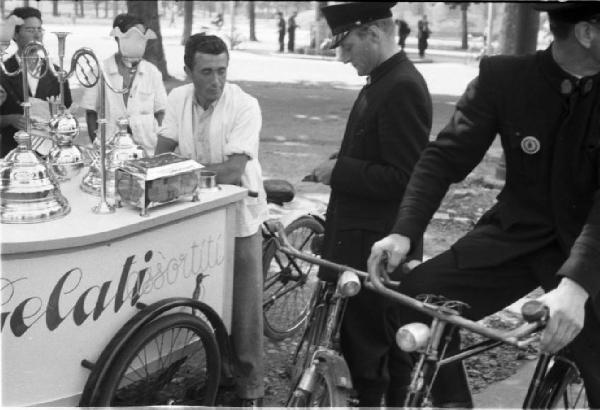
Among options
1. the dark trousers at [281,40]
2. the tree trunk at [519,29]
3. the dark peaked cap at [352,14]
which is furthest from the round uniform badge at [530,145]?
the dark trousers at [281,40]

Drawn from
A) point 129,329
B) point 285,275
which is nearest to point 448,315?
point 129,329

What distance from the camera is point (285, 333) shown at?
15.2 ft

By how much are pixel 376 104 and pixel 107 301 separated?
1.23m

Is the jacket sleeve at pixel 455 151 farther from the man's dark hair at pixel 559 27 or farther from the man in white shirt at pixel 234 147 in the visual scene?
the man in white shirt at pixel 234 147

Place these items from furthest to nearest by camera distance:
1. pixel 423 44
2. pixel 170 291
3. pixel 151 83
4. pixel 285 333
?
pixel 423 44
pixel 151 83
pixel 285 333
pixel 170 291

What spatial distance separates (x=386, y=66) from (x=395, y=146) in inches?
13.0

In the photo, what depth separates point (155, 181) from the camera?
2.92 meters

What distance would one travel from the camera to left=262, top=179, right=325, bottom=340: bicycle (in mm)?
4512

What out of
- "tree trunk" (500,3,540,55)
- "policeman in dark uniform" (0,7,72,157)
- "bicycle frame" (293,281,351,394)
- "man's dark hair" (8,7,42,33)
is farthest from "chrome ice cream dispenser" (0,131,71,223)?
"tree trunk" (500,3,540,55)

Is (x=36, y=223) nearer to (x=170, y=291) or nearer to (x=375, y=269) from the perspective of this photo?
(x=170, y=291)

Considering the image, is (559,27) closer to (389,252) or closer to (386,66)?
(389,252)

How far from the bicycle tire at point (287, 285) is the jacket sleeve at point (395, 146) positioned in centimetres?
128

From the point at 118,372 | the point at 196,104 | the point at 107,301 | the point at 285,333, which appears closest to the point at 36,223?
the point at 107,301

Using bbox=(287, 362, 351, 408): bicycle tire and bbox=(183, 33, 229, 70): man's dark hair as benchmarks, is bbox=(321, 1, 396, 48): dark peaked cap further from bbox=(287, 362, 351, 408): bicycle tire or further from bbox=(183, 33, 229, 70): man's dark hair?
bbox=(287, 362, 351, 408): bicycle tire
